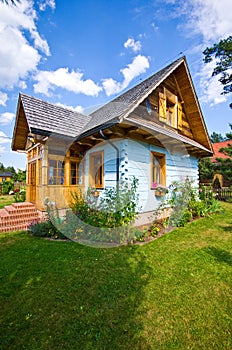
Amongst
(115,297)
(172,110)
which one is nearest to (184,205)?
(172,110)

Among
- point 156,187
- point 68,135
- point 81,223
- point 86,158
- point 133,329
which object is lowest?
point 133,329

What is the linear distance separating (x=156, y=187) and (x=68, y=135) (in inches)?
153

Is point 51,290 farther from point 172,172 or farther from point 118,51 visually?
point 118,51

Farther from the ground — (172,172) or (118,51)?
(118,51)

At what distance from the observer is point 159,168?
22.7ft

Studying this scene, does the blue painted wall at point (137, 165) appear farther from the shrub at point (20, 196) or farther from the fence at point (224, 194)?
the fence at point (224, 194)

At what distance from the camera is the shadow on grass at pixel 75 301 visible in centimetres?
178

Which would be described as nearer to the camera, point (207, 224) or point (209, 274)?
point (209, 274)

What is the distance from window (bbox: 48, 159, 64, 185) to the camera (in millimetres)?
6707

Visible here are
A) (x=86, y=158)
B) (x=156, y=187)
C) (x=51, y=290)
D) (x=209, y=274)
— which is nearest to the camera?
(x=51, y=290)

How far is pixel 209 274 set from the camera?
9.82 feet

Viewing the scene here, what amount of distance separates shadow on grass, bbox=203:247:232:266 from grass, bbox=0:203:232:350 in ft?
0.06

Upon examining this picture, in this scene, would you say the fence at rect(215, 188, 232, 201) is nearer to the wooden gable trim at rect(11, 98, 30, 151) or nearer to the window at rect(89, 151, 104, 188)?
the window at rect(89, 151, 104, 188)

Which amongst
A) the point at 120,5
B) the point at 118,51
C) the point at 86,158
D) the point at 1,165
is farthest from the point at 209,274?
the point at 1,165
